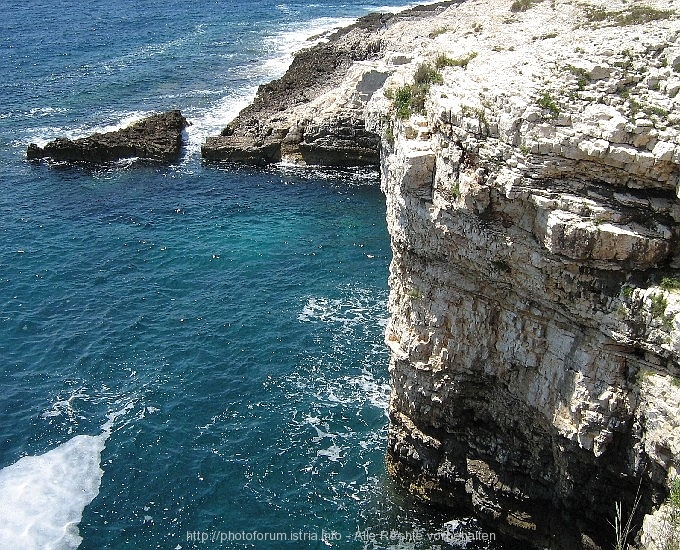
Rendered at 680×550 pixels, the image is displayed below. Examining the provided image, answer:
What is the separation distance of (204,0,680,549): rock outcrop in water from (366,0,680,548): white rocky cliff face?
2.3 inches

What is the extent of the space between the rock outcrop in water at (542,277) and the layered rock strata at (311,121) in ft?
100

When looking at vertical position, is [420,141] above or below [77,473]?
above

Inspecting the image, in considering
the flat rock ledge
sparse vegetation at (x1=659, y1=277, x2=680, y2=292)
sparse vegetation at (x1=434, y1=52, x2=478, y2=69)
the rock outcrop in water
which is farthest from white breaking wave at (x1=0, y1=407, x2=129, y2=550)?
the flat rock ledge

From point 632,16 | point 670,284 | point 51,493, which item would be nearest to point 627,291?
point 670,284

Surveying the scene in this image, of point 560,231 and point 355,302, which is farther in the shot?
point 355,302

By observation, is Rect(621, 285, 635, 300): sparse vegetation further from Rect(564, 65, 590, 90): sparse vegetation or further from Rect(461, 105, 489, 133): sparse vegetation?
Rect(461, 105, 489, 133): sparse vegetation

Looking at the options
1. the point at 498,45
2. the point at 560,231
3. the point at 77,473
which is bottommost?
the point at 77,473

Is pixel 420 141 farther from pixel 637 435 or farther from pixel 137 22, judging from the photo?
pixel 137 22

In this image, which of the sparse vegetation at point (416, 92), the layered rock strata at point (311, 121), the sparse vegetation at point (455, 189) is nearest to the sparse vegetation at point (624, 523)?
the sparse vegetation at point (455, 189)

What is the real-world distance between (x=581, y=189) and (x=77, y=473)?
2491cm

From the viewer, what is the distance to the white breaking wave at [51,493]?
98.9 feet

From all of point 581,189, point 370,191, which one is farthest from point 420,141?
point 370,191

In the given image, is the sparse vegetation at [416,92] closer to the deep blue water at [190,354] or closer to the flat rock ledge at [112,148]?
the deep blue water at [190,354]

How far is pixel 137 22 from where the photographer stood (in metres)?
111
